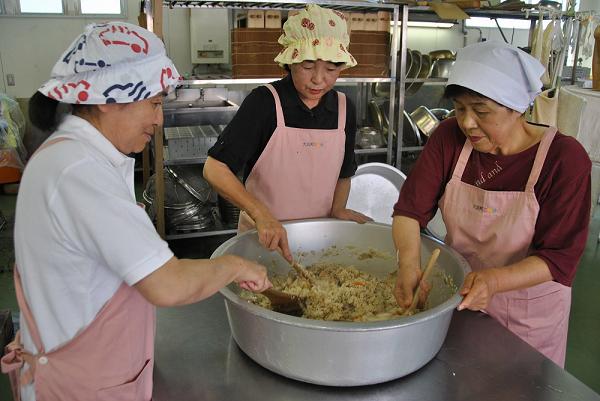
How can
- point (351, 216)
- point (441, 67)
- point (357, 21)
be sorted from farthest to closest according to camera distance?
point (441, 67)
point (357, 21)
point (351, 216)

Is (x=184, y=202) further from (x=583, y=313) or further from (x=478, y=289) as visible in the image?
(x=478, y=289)

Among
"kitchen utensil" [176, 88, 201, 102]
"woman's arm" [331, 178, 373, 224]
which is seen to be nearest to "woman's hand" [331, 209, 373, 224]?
"woman's arm" [331, 178, 373, 224]

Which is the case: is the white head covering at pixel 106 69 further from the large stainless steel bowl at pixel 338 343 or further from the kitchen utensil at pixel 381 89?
the kitchen utensil at pixel 381 89

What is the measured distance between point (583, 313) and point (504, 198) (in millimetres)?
2534

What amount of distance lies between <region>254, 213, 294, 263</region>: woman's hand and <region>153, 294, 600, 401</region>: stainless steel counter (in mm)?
276

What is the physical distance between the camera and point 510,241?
1.46m

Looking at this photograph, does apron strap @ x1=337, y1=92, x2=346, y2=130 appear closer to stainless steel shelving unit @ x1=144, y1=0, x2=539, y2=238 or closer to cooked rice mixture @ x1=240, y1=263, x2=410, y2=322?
cooked rice mixture @ x1=240, y1=263, x2=410, y2=322

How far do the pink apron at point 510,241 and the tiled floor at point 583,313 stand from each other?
1.47m

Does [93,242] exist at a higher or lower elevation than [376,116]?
higher

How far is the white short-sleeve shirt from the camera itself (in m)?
0.87

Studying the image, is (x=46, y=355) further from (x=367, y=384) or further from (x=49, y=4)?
(x=49, y=4)

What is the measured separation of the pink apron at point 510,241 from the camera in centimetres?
142

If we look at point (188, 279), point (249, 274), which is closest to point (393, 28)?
point (249, 274)

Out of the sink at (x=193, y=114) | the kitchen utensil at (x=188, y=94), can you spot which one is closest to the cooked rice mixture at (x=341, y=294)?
the sink at (x=193, y=114)
